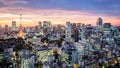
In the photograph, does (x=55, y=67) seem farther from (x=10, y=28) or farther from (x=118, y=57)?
(x=10, y=28)

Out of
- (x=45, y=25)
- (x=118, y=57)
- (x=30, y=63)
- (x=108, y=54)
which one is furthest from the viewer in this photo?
(x=45, y=25)

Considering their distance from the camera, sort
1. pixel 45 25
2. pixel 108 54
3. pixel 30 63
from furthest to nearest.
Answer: pixel 45 25
pixel 108 54
pixel 30 63

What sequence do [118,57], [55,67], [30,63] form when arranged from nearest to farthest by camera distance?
[55,67], [30,63], [118,57]

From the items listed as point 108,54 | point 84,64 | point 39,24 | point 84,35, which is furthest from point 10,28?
point 84,64

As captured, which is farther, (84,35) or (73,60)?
(84,35)

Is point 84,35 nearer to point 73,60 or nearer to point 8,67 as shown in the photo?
point 73,60

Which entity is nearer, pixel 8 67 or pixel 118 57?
pixel 8 67

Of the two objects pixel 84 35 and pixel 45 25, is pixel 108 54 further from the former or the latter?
pixel 45 25

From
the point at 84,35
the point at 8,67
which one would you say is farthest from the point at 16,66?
the point at 84,35
